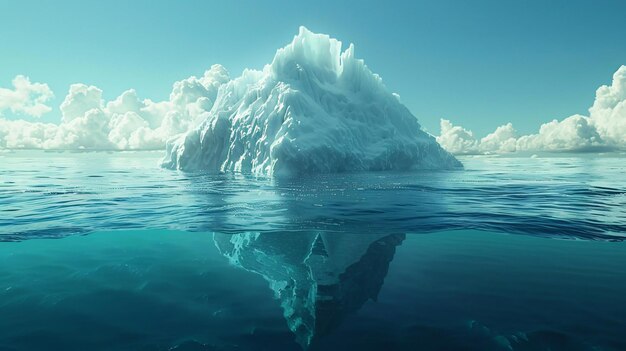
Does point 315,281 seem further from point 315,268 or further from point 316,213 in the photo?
point 316,213

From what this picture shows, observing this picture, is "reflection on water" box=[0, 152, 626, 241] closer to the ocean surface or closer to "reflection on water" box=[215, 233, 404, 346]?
the ocean surface

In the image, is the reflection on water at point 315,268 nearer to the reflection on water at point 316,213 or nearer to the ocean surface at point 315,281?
the ocean surface at point 315,281

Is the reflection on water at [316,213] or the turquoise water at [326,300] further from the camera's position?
the reflection on water at [316,213]

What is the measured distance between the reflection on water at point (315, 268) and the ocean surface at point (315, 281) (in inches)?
1.9

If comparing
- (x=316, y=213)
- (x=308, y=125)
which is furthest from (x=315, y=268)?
(x=308, y=125)

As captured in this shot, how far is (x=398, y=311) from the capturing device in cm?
605

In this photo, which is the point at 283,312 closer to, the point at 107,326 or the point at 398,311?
the point at 398,311

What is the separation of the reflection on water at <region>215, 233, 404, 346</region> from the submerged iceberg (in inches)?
1207

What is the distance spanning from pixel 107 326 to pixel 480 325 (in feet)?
22.2

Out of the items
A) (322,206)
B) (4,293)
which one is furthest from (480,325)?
(322,206)

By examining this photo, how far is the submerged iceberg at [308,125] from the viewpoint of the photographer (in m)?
44.7

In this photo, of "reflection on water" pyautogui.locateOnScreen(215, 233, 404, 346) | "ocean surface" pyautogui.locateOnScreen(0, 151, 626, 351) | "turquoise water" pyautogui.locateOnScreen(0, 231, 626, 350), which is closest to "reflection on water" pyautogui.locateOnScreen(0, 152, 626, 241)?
"ocean surface" pyautogui.locateOnScreen(0, 151, 626, 351)

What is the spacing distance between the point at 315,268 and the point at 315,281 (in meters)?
0.90

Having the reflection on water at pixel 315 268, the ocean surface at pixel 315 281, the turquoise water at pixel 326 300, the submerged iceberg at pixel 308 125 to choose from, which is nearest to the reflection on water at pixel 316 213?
the ocean surface at pixel 315 281
